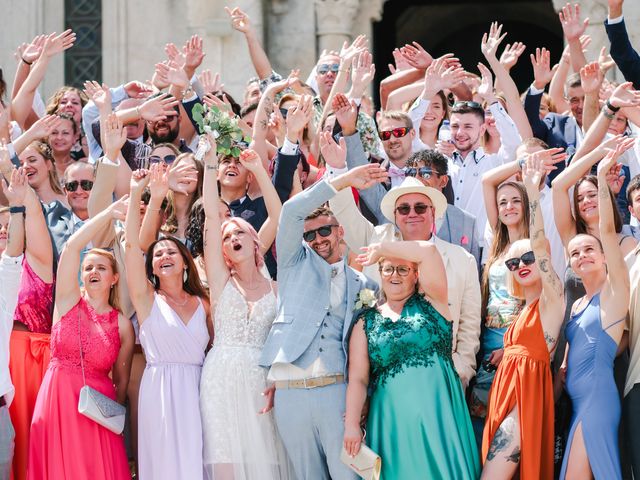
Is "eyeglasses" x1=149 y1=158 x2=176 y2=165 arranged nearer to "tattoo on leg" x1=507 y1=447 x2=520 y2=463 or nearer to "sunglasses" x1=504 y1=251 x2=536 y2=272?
"sunglasses" x1=504 y1=251 x2=536 y2=272

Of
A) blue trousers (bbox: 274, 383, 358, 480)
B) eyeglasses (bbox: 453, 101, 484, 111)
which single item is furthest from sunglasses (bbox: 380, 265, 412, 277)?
eyeglasses (bbox: 453, 101, 484, 111)

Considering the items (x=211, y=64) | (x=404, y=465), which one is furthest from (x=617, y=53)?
(x=211, y=64)

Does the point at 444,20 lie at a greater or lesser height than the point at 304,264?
greater

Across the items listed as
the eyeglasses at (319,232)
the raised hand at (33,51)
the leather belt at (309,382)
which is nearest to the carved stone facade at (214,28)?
the raised hand at (33,51)

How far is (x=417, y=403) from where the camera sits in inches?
298

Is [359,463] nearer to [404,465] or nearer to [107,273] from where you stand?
[404,465]

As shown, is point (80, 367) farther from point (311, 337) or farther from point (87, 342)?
point (311, 337)

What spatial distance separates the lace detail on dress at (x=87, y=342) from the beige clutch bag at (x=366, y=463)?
1732 mm

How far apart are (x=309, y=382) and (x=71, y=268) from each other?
5.67 ft

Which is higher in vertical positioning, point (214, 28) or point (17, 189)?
point (214, 28)

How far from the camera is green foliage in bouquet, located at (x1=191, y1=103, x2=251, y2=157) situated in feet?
28.2

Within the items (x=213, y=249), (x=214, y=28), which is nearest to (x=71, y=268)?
(x=213, y=249)

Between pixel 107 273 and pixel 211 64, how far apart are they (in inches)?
203

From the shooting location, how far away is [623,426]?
300 inches
